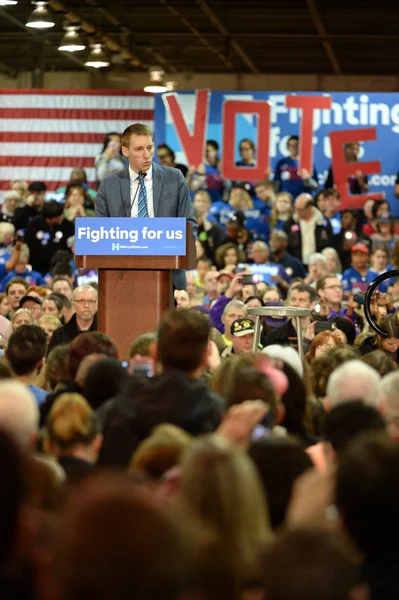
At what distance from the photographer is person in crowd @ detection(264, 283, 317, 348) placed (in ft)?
26.7

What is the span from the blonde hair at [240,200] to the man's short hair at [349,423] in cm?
1045

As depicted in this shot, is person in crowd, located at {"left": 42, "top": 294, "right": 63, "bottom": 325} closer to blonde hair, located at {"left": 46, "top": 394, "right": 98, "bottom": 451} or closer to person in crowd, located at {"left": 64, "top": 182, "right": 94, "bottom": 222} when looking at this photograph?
person in crowd, located at {"left": 64, "top": 182, "right": 94, "bottom": 222}

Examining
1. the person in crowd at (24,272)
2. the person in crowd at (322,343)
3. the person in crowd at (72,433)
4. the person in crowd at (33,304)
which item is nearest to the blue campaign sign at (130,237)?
the person in crowd at (322,343)

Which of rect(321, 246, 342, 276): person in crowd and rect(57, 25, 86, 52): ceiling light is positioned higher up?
rect(57, 25, 86, 52): ceiling light

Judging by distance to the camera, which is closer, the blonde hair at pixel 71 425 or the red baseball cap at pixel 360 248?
the blonde hair at pixel 71 425

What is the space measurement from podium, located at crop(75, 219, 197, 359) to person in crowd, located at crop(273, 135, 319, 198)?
8.39 metres

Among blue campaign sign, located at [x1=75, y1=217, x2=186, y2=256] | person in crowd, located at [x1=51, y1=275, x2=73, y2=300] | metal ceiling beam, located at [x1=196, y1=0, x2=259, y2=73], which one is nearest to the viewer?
blue campaign sign, located at [x1=75, y1=217, x2=186, y2=256]

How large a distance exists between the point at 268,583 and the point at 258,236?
1138cm

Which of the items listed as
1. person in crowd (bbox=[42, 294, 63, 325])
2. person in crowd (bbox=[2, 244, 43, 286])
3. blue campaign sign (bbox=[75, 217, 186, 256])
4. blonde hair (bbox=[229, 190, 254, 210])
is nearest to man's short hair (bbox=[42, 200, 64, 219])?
person in crowd (bbox=[2, 244, 43, 286])

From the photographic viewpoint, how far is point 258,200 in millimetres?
14016

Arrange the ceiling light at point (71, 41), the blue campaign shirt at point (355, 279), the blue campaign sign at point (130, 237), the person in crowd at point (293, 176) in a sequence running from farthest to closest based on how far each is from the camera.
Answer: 1. the ceiling light at point (71, 41)
2. the person in crowd at point (293, 176)
3. the blue campaign shirt at point (355, 279)
4. the blue campaign sign at point (130, 237)

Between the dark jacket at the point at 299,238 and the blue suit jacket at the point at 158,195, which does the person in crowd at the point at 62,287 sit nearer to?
the dark jacket at the point at 299,238

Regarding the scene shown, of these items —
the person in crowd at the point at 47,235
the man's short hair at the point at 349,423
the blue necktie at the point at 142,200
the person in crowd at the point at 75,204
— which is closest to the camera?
the man's short hair at the point at 349,423

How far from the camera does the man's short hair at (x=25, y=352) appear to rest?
15.4 ft
